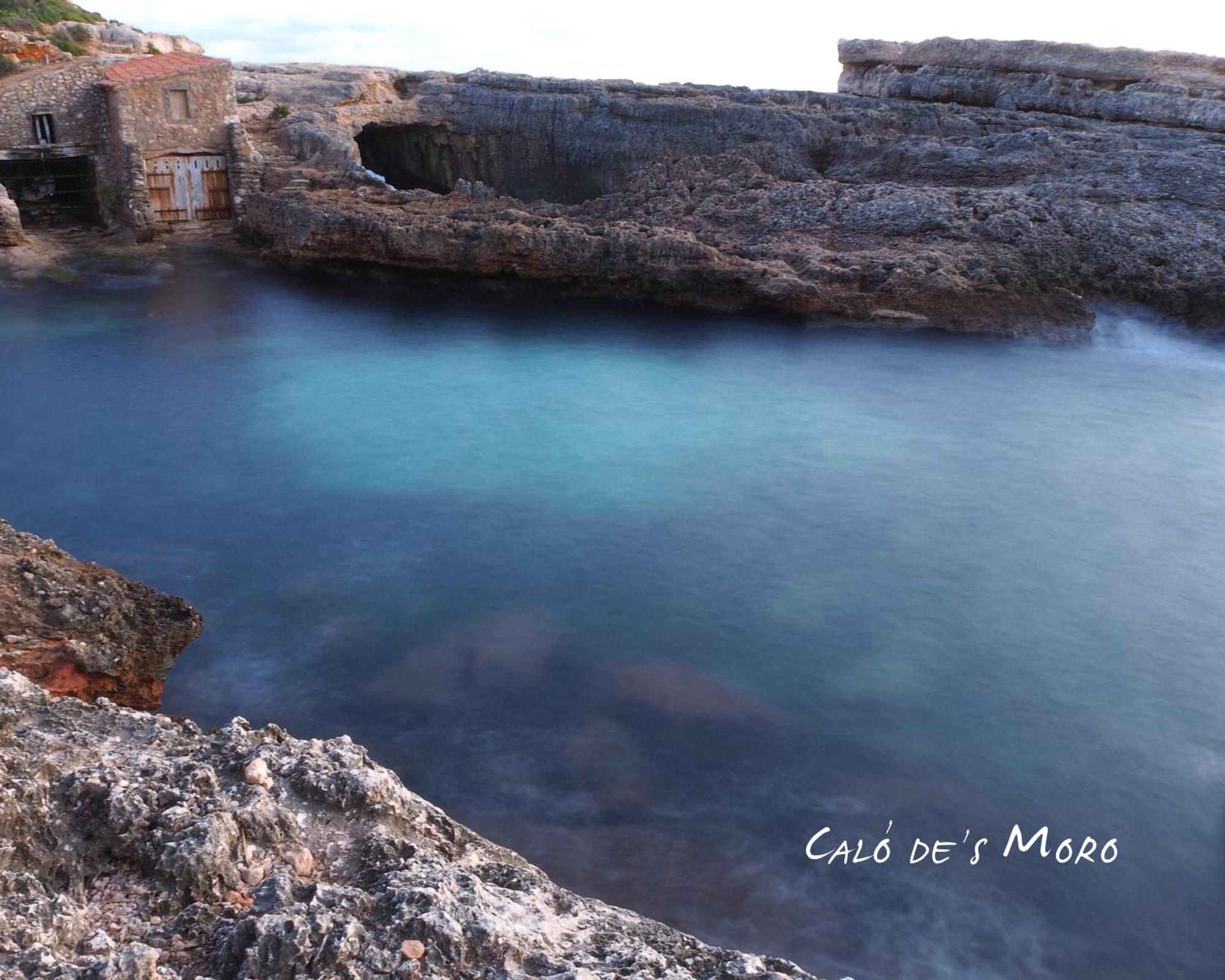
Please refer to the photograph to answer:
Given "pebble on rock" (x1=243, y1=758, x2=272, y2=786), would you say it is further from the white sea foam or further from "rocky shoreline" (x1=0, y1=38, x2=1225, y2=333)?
the white sea foam

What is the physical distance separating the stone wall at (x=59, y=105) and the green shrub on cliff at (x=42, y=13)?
10.2m

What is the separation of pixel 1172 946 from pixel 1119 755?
202 centimetres

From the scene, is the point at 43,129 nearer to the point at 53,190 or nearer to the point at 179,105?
the point at 53,190

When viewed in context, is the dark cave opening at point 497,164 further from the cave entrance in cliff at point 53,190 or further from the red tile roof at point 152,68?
Answer: the cave entrance in cliff at point 53,190

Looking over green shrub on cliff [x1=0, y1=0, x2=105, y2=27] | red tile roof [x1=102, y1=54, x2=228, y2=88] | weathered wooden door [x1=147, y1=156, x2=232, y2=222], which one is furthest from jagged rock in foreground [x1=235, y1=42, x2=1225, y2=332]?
green shrub on cliff [x1=0, y1=0, x2=105, y2=27]

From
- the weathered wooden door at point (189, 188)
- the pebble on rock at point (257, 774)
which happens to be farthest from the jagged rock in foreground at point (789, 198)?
the pebble on rock at point (257, 774)

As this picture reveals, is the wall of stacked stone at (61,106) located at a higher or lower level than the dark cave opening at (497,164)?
higher

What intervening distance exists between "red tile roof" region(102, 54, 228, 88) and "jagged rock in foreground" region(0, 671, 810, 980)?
19095 millimetres

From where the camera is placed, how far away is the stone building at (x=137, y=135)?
68.5ft

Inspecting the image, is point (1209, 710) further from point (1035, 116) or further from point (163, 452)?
point (1035, 116)

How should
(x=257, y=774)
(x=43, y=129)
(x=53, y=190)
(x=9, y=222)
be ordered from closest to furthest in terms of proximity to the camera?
(x=257, y=774) → (x=9, y=222) → (x=43, y=129) → (x=53, y=190)

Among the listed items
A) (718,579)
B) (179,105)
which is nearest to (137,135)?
(179,105)

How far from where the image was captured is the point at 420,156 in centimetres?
2647

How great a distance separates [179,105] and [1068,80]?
18.6 meters
